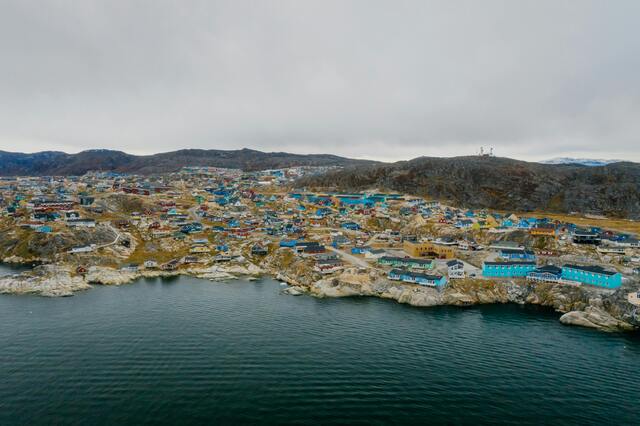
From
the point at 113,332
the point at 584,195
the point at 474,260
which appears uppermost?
the point at 584,195

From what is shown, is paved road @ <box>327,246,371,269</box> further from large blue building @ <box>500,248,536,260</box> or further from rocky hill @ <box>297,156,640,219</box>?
rocky hill @ <box>297,156,640,219</box>

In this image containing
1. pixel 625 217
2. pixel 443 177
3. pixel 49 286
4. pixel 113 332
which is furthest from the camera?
pixel 443 177

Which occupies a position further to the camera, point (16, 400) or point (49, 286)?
point (49, 286)

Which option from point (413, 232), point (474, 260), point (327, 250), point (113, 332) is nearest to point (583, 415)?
point (474, 260)

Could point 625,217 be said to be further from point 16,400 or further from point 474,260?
point 16,400

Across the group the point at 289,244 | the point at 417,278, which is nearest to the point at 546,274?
the point at 417,278

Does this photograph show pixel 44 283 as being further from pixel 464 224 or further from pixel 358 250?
pixel 464 224

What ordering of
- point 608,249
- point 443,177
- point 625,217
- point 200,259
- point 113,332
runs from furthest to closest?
point 443,177 → point 625,217 → point 200,259 → point 608,249 → point 113,332
